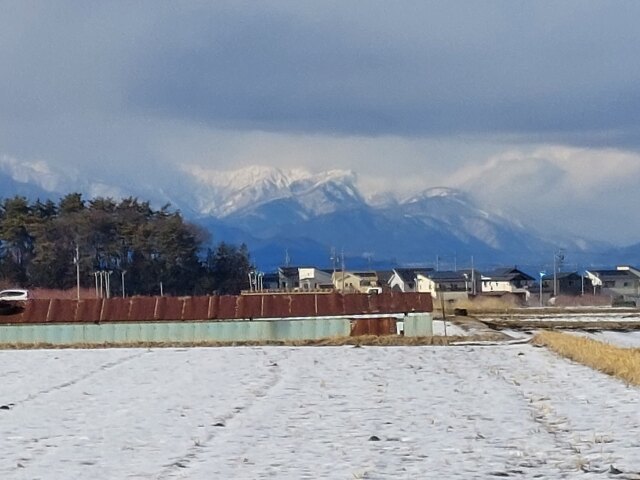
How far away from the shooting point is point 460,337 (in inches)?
1288

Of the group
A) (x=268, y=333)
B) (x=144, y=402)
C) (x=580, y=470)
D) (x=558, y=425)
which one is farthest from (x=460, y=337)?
(x=580, y=470)

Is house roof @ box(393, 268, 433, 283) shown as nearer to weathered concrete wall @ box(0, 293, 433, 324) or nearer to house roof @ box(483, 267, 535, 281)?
house roof @ box(483, 267, 535, 281)

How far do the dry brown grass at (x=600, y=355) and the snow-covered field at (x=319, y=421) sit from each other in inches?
19.5

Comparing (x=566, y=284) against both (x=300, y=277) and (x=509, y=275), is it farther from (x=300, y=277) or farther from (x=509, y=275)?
(x=300, y=277)

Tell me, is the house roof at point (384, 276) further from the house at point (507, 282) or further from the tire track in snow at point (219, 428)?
the tire track in snow at point (219, 428)

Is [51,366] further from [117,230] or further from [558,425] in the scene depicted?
[117,230]

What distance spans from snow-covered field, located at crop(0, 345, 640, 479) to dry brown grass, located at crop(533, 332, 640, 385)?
0.50 m

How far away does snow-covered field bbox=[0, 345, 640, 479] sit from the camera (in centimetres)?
1028

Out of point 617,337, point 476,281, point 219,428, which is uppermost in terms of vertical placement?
point 476,281

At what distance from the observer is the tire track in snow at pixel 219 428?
402 inches

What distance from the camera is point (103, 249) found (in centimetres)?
8650

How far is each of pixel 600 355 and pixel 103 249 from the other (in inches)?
2696

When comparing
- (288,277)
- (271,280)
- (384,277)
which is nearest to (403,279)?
(384,277)

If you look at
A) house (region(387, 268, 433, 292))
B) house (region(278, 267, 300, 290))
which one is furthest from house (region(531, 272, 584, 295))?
house (region(278, 267, 300, 290))
